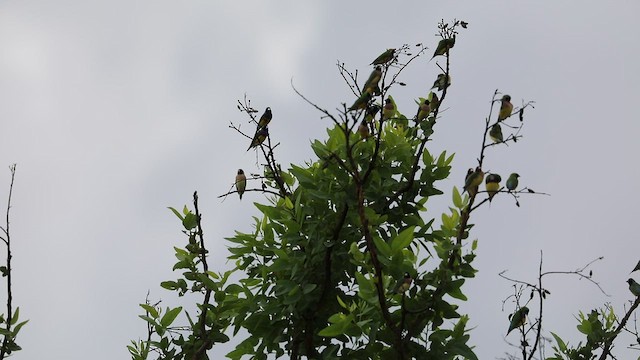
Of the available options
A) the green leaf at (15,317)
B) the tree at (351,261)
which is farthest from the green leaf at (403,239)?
the green leaf at (15,317)

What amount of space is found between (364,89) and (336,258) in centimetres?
147

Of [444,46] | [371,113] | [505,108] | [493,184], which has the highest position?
[444,46]

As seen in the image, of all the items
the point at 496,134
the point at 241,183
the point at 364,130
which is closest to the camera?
the point at 496,134

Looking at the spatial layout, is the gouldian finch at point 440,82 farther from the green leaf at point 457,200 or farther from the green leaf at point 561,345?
the green leaf at point 561,345

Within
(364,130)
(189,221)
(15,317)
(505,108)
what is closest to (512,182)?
(505,108)

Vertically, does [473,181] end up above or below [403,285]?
above

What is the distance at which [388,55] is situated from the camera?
21.4ft

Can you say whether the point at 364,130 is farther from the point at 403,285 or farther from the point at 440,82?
the point at 403,285

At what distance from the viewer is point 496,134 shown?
545cm

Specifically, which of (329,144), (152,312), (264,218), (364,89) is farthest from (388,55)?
(152,312)

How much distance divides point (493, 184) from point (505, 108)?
0.71m

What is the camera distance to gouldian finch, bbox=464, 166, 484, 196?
17.0 feet

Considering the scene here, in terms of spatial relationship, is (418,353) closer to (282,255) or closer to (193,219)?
(282,255)

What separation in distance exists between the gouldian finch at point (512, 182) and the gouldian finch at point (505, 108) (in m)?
0.58
